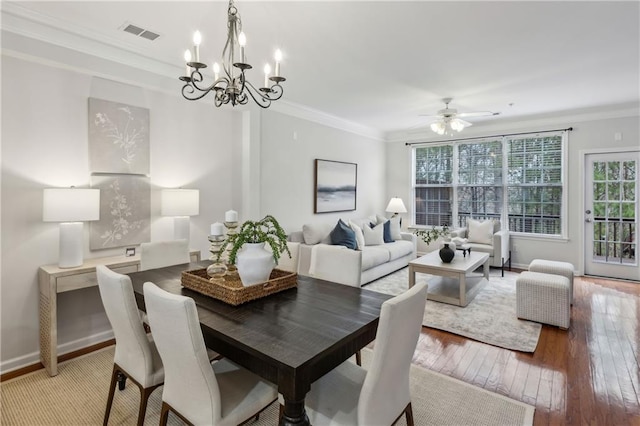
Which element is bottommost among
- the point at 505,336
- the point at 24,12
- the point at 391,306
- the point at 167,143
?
the point at 505,336

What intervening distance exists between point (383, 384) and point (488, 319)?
8.94ft

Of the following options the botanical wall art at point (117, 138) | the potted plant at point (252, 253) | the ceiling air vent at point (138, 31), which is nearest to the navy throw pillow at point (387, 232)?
the botanical wall art at point (117, 138)

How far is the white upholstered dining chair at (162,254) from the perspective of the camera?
2.71 meters

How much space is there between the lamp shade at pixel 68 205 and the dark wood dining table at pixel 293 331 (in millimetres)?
1016

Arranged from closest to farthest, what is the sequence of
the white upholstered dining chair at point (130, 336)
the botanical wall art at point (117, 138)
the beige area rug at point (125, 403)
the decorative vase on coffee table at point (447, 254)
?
1. the white upholstered dining chair at point (130, 336)
2. the beige area rug at point (125, 403)
3. the botanical wall art at point (117, 138)
4. the decorative vase on coffee table at point (447, 254)

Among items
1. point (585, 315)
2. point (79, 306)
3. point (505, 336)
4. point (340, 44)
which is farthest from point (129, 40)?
point (585, 315)

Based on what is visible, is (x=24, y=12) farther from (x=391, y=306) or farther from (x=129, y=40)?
(x=391, y=306)

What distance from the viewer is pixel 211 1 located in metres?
2.29

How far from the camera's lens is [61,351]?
2812 mm

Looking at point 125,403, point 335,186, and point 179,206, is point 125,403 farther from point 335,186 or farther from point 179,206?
point 335,186

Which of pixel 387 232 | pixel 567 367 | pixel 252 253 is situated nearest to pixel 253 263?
pixel 252 253

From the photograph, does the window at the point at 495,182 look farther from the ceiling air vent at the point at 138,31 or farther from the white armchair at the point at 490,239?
the ceiling air vent at the point at 138,31

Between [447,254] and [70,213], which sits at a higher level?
[70,213]

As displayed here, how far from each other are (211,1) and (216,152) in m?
1.92
